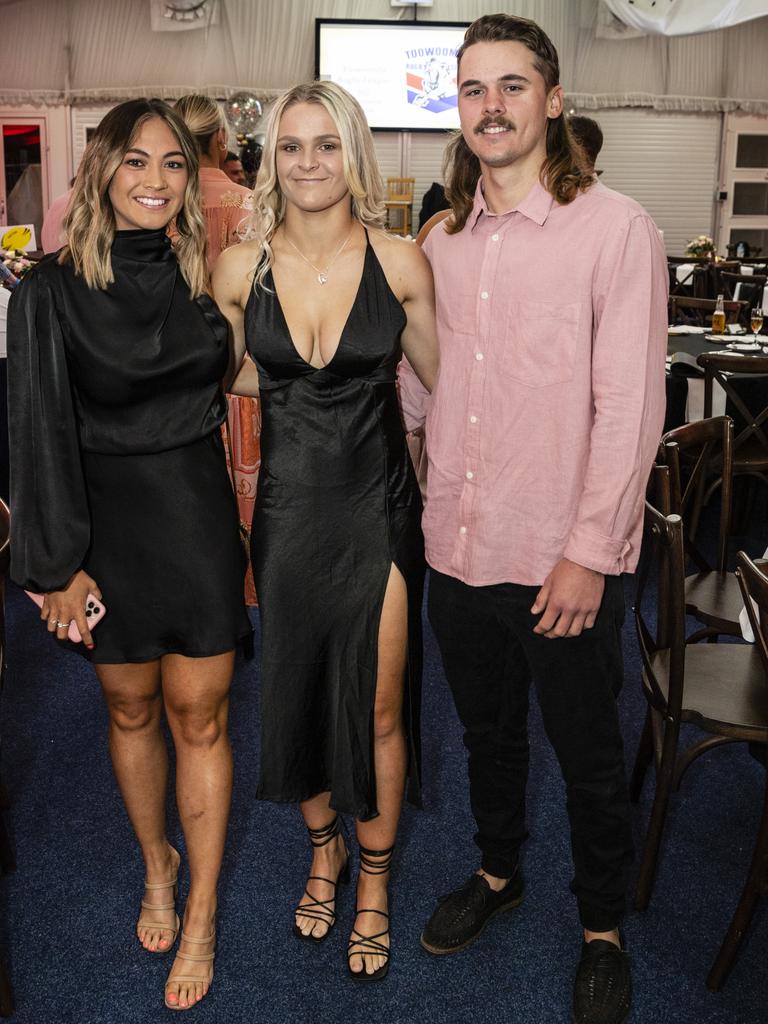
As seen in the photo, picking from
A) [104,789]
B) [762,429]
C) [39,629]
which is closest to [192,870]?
[104,789]

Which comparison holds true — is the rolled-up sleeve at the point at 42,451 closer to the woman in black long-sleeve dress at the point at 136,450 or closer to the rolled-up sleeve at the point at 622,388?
the woman in black long-sleeve dress at the point at 136,450

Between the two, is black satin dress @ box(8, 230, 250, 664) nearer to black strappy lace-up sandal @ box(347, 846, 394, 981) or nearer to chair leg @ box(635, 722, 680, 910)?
black strappy lace-up sandal @ box(347, 846, 394, 981)

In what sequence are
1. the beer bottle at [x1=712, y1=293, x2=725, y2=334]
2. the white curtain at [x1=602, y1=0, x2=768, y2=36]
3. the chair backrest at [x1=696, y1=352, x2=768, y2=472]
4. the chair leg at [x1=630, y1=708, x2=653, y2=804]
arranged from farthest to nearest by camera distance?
1. the white curtain at [x1=602, y1=0, x2=768, y2=36]
2. the beer bottle at [x1=712, y1=293, x2=725, y2=334]
3. the chair backrest at [x1=696, y1=352, x2=768, y2=472]
4. the chair leg at [x1=630, y1=708, x2=653, y2=804]

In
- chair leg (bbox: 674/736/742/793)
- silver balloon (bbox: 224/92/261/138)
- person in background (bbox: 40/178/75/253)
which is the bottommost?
chair leg (bbox: 674/736/742/793)

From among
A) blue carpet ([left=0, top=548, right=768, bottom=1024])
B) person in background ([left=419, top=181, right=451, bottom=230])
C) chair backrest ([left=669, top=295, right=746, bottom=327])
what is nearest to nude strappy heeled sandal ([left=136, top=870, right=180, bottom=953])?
blue carpet ([left=0, top=548, right=768, bottom=1024])

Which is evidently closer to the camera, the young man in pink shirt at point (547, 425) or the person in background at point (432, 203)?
the young man in pink shirt at point (547, 425)

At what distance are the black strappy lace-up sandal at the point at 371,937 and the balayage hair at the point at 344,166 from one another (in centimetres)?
115

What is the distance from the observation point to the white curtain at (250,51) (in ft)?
34.9

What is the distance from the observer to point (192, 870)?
2.01m

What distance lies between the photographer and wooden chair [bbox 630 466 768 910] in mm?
2055

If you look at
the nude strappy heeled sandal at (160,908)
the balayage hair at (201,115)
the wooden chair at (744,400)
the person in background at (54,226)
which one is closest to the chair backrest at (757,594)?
the nude strappy heeled sandal at (160,908)

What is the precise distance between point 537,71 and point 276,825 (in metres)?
1.85

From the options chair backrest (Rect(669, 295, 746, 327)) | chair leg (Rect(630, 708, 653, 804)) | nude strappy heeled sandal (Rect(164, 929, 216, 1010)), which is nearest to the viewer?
nude strappy heeled sandal (Rect(164, 929, 216, 1010))

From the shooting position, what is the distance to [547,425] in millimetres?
1689
